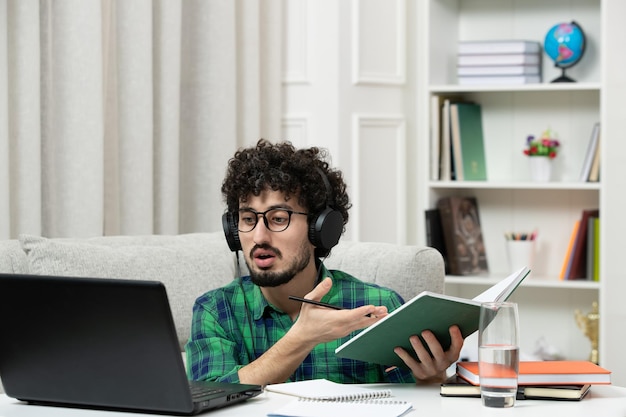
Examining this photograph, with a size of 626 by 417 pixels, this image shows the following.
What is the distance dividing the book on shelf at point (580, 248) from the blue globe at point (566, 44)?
55 cm

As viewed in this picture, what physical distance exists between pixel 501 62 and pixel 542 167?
0.42m

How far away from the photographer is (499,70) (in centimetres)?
363

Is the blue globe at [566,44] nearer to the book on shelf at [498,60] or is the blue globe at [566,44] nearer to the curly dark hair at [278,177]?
the book on shelf at [498,60]

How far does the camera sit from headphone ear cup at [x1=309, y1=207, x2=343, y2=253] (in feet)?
6.05

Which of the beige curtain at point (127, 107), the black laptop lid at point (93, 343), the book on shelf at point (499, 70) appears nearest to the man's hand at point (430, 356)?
the black laptop lid at point (93, 343)

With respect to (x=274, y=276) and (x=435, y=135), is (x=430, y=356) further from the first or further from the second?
(x=435, y=135)

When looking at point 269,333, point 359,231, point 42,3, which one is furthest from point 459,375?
point 359,231

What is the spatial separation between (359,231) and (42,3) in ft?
4.70

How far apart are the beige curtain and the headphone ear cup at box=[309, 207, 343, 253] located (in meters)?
0.98

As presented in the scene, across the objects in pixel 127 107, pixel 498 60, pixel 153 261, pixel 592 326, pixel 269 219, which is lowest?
pixel 592 326

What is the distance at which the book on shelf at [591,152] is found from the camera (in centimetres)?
350

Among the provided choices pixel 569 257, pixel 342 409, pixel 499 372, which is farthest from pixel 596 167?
pixel 342 409

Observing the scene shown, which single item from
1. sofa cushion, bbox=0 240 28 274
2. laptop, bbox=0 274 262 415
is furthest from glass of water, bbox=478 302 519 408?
sofa cushion, bbox=0 240 28 274

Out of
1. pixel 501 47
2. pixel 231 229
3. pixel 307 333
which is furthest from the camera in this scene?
pixel 501 47
